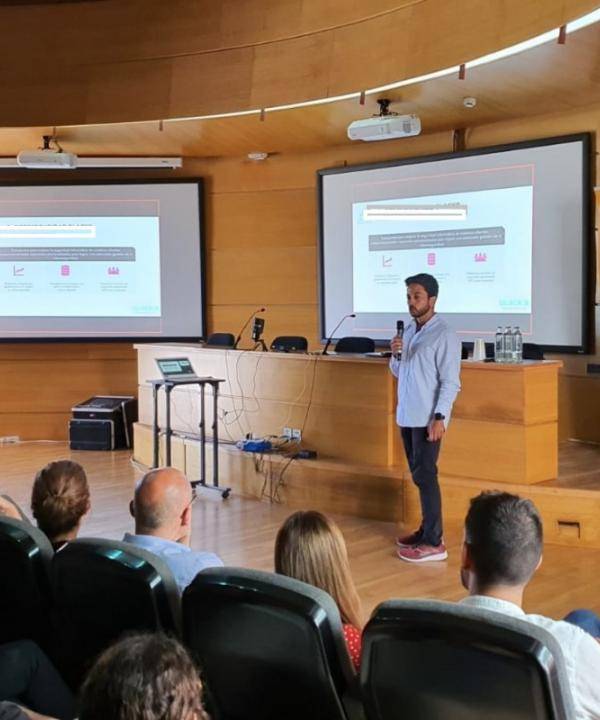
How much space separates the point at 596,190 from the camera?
21.0ft

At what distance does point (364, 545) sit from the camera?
5.09m

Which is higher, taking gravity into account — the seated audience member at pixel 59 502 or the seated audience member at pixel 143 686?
the seated audience member at pixel 143 686

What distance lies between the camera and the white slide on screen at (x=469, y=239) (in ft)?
22.0

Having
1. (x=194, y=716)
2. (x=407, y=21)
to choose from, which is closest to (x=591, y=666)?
(x=194, y=716)

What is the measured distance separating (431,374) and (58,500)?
99.8 inches

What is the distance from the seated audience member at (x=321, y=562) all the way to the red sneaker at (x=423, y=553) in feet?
8.78

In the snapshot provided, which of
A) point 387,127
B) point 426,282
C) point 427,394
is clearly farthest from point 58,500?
point 387,127

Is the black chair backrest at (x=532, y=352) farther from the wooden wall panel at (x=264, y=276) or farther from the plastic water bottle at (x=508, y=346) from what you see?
the wooden wall panel at (x=264, y=276)

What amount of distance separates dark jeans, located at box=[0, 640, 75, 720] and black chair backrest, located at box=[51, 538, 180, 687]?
0.10m

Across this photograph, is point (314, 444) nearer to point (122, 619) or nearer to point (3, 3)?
point (122, 619)

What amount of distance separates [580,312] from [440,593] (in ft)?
10.6

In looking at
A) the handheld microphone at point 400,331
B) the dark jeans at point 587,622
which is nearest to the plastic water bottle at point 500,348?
the handheld microphone at point 400,331

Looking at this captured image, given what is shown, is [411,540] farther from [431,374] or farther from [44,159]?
[44,159]

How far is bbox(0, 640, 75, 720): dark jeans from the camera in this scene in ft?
7.21
